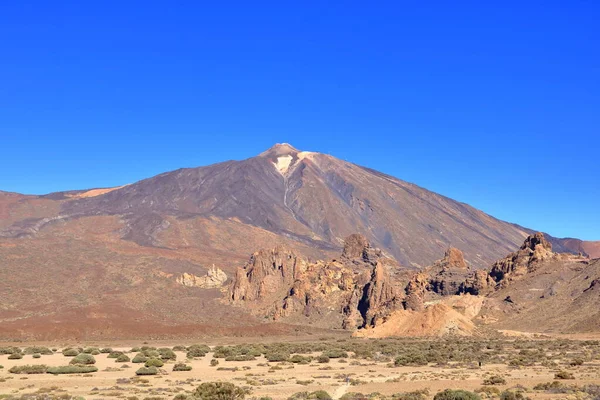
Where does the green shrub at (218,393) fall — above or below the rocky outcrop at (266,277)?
below

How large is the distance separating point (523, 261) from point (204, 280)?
218ft

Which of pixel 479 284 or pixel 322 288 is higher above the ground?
pixel 479 284

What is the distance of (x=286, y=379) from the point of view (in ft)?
120

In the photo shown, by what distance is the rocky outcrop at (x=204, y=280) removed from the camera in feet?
459

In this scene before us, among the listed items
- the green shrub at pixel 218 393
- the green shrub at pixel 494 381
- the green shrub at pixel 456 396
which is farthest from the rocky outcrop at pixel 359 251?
the green shrub at pixel 218 393

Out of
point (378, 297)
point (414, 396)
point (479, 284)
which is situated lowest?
point (414, 396)

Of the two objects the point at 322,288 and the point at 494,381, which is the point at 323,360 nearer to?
the point at 494,381

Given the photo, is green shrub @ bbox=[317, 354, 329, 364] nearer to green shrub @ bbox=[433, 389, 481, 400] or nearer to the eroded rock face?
green shrub @ bbox=[433, 389, 481, 400]

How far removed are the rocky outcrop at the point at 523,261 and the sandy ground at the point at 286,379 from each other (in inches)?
2641

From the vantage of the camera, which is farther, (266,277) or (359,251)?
(359,251)

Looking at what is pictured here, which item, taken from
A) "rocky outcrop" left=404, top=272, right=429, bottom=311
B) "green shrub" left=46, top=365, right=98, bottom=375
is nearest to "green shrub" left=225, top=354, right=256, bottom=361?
"green shrub" left=46, top=365, right=98, bottom=375

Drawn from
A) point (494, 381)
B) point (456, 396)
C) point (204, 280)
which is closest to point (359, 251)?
point (204, 280)

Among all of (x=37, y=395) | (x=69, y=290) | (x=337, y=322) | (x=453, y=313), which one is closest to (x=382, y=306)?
(x=337, y=322)

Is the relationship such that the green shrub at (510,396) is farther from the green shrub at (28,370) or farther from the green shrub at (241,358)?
the green shrub at (241,358)
